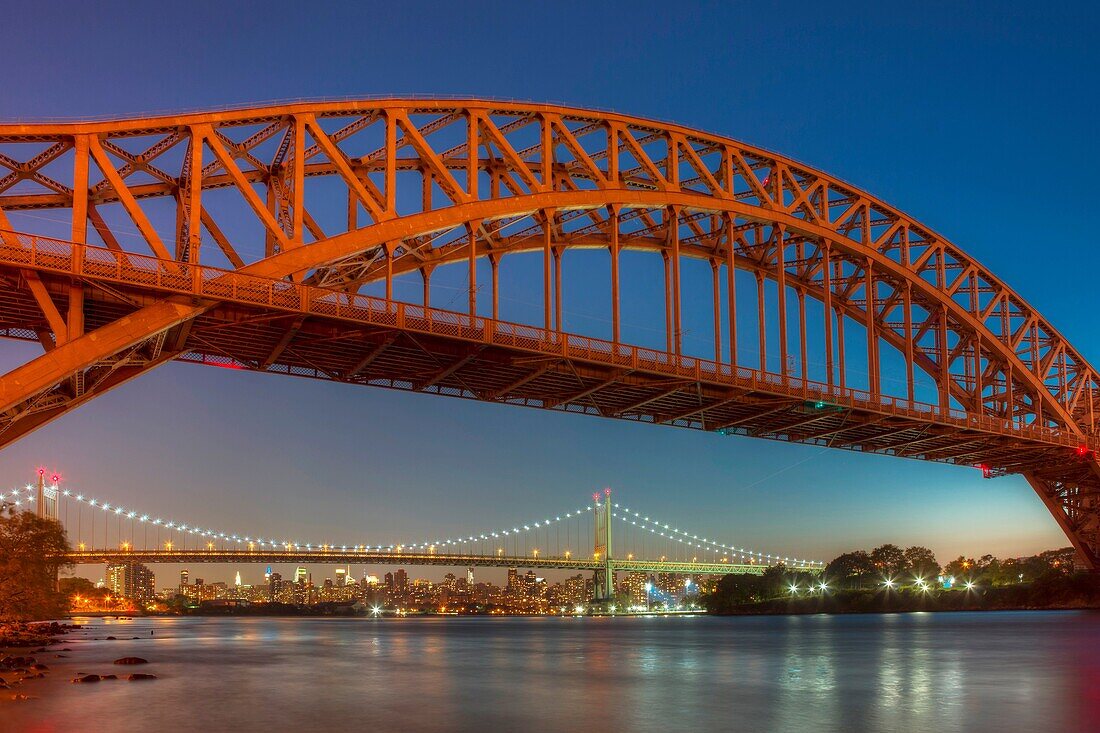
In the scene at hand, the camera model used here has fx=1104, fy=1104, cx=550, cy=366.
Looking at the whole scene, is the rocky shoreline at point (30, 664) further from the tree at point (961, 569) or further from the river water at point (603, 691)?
the tree at point (961, 569)

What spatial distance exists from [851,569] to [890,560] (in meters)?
5.57

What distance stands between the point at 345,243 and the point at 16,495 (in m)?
115

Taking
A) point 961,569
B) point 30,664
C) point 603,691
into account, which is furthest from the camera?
point 961,569

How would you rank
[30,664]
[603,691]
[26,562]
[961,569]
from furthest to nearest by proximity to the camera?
[961,569]
[26,562]
[30,664]
[603,691]

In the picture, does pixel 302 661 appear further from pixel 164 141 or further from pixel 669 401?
pixel 164 141

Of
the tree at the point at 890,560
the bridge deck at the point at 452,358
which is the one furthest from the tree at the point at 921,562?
the bridge deck at the point at 452,358

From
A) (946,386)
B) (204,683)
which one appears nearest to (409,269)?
(204,683)

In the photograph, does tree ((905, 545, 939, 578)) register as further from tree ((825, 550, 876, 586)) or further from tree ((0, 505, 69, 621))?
tree ((0, 505, 69, 621))

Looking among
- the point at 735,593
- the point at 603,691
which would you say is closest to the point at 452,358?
the point at 603,691

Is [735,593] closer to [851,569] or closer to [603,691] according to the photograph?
[851,569]

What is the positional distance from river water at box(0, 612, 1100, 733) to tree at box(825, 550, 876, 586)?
82.1 m

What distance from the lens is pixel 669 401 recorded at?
159 feet

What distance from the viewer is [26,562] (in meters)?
53.8

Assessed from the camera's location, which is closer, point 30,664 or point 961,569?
point 30,664
